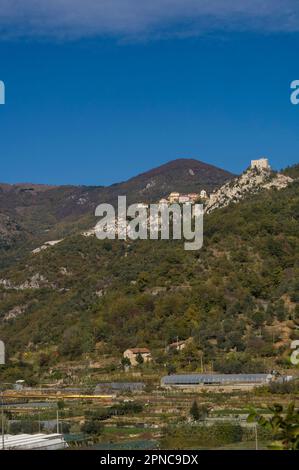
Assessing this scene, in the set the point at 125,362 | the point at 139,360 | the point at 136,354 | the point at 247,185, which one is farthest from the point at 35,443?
the point at 247,185

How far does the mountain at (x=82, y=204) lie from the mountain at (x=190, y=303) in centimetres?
5604

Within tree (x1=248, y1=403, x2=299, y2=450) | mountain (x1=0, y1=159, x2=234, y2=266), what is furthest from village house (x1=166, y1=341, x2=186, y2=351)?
mountain (x1=0, y1=159, x2=234, y2=266)

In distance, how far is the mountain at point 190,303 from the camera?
1780 inches

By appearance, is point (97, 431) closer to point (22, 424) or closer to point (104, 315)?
point (22, 424)

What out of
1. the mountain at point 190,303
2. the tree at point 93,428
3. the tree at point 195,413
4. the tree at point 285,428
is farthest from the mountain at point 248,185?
the tree at point 285,428

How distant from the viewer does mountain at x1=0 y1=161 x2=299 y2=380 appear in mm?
45219

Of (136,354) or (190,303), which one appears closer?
(136,354)

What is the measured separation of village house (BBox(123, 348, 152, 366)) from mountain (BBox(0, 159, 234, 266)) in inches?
→ 2903

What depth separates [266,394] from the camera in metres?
34.6

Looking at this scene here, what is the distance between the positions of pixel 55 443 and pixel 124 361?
22.2 meters

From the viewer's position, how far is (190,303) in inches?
2005

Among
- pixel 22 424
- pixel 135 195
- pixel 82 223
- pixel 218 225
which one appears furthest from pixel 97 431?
pixel 135 195

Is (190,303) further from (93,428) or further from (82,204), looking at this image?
(82,204)

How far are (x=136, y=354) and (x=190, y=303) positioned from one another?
6.40m
